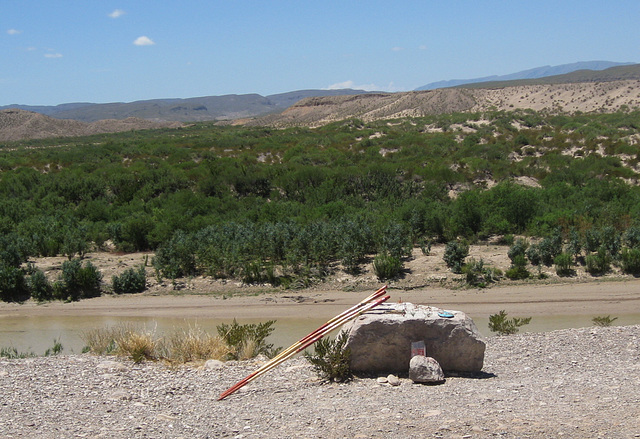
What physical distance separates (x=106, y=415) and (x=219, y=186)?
830 inches

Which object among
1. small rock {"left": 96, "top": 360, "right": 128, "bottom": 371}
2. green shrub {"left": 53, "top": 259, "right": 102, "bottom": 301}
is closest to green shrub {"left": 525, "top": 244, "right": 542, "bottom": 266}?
small rock {"left": 96, "top": 360, "right": 128, "bottom": 371}

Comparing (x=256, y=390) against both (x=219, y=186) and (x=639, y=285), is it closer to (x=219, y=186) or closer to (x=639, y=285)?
(x=639, y=285)

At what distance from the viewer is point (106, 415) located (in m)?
7.12

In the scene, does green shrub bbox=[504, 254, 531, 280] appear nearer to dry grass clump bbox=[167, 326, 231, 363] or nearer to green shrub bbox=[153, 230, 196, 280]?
green shrub bbox=[153, 230, 196, 280]

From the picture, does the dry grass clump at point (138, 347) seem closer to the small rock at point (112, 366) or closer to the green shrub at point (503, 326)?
the small rock at point (112, 366)

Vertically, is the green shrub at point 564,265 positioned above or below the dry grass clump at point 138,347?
below

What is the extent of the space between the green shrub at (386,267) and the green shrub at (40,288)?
9.32 meters

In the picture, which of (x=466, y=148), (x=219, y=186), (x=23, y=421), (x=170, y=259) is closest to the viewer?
(x=23, y=421)

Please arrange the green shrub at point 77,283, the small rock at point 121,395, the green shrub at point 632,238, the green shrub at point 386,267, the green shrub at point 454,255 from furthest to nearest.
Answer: the green shrub at point 632,238 → the green shrub at point 454,255 → the green shrub at point 386,267 → the green shrub at point 77,283 → the small rock at point 121,395

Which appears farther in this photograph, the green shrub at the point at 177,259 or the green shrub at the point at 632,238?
the green shrub at the point at 177,259

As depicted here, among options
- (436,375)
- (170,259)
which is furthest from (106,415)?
(170,259)

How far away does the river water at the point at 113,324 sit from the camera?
1256 cm

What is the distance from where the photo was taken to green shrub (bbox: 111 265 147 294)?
55.2 feet

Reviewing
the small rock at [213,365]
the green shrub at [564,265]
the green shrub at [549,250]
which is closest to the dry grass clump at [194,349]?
the small rock at [213,365]
